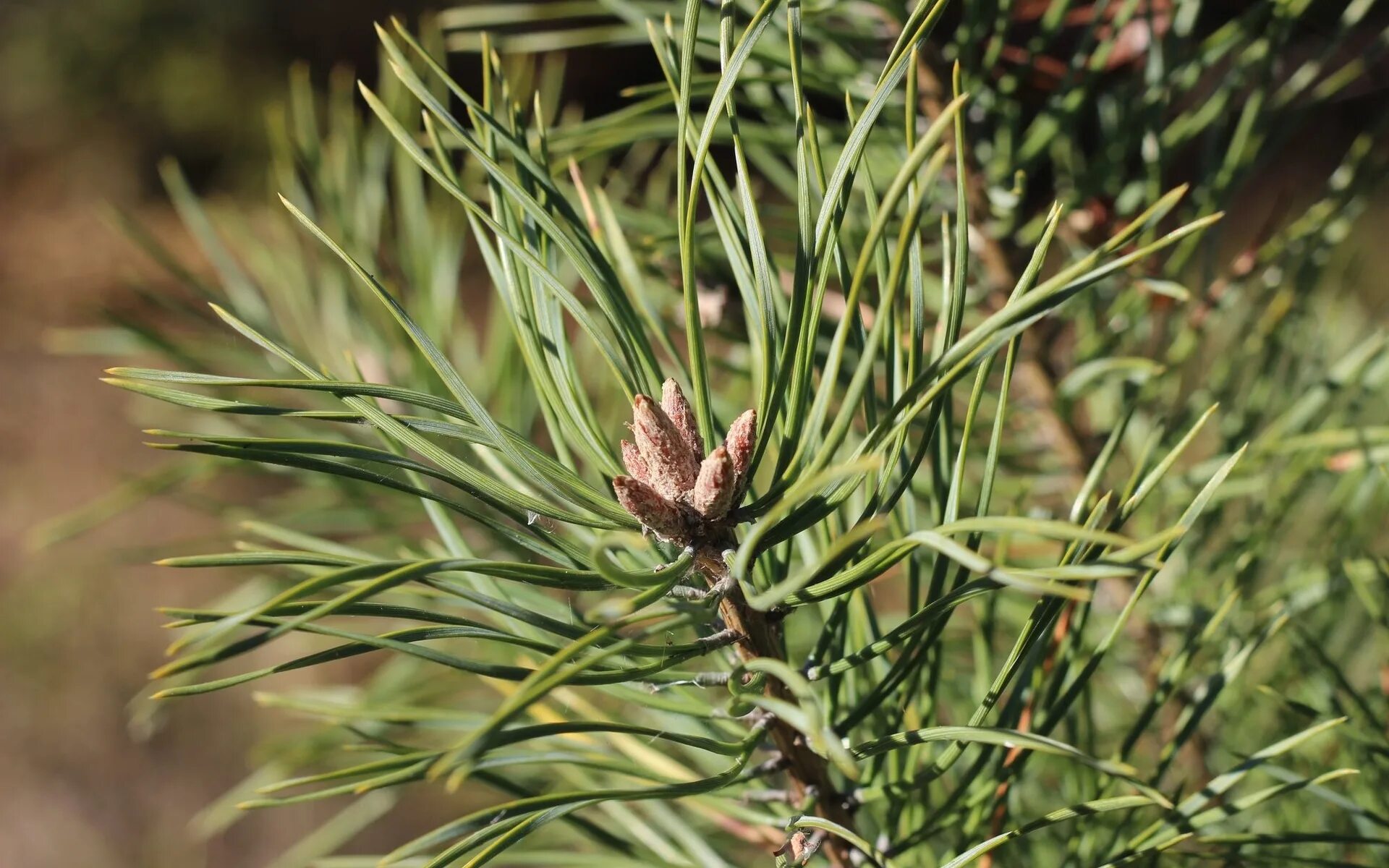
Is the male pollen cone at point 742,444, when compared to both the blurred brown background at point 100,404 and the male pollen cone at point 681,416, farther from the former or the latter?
the blurred brown background at point 100,404

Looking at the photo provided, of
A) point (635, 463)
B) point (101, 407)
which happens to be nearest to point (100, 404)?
point (101, 407)

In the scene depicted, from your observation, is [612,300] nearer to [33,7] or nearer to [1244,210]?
[1244,210]

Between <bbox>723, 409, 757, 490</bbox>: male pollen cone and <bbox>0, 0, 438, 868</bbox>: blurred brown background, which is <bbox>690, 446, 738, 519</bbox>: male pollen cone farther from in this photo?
<bbox>0, 0, 438, 868</bbox>: blurred brown background

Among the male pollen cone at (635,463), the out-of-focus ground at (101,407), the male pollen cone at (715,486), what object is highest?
the out-of-focus ground at (101,407)

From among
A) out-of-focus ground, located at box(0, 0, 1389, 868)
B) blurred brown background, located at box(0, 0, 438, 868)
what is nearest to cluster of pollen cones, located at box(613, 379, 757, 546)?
out-of-focus ground, located at box(0, 0, 1389, 868)

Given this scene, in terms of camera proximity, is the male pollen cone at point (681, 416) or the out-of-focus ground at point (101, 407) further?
the out-of-focus ground at point (101, 407)

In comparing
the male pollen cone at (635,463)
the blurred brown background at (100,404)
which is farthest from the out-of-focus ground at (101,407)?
the male pollen cone at (635,463)

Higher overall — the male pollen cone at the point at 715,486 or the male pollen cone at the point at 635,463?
the male pollen cone at the point at 635,463

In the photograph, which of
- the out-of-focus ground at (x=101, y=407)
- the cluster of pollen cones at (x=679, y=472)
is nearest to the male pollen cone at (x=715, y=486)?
the cluster of pollen cones at (x=679, y=472)

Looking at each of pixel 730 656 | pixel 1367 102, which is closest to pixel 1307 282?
pixel 730 656
